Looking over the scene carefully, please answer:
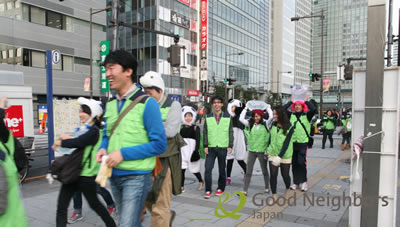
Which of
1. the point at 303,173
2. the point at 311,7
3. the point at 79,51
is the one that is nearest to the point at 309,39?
the point at 311,7

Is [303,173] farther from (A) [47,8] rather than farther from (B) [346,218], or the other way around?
(A) [47,8]

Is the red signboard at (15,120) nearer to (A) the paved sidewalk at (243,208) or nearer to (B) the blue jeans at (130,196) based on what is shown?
(A) the paved sidewalk at (243,208)

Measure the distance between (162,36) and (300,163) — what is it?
33.4 metres

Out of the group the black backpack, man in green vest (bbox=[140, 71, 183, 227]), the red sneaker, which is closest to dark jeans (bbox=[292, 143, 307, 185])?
the red sneaker

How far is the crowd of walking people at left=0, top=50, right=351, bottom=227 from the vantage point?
7.09 ft

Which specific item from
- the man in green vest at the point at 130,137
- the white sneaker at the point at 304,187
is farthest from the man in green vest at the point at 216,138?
the man in green vest at the point at 130,137

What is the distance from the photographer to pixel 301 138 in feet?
19.4

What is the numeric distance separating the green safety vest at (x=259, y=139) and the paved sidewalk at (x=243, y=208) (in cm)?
88

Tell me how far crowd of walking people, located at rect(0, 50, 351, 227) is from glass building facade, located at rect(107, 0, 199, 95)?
97.3ft

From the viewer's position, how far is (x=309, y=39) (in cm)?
11875

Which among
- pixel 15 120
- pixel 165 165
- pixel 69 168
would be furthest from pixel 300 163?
pixel 15 120

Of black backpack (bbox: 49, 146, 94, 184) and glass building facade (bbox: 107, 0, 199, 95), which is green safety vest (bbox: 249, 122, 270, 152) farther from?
glass building facade (bbox: 107, 0, 199, 95)

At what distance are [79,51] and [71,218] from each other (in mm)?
27457

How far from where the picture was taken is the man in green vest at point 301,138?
19.4 ft
